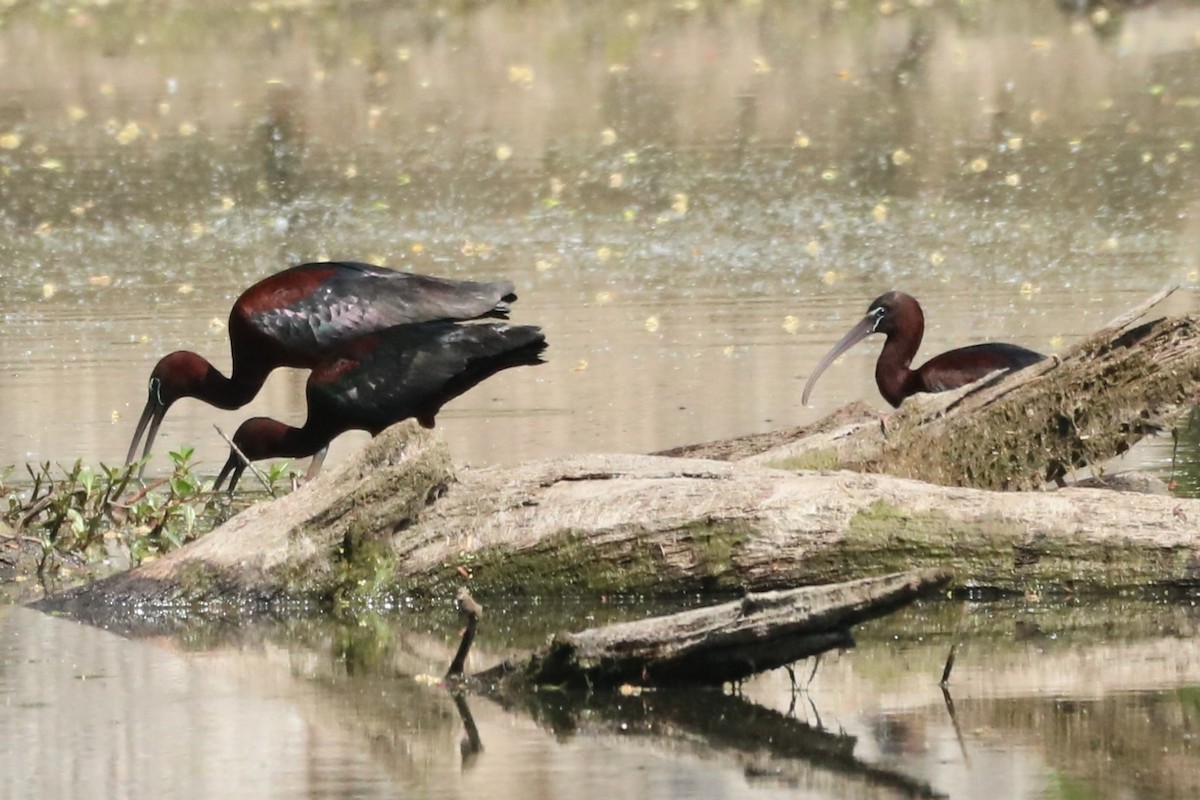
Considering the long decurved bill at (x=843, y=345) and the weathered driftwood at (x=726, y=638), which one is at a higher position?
the long decurved bill at (x=843, y=345)

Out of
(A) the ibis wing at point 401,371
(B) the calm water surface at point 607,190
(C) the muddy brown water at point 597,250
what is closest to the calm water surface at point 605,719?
(C) the muddy brown water at point 597,250

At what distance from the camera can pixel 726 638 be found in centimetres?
621

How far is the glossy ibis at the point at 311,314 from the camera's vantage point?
33.5 ft

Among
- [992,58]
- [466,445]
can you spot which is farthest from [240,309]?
[992,58]

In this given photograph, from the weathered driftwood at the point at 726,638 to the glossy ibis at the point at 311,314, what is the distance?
3864mm

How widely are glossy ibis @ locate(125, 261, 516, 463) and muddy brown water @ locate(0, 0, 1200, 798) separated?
42cm

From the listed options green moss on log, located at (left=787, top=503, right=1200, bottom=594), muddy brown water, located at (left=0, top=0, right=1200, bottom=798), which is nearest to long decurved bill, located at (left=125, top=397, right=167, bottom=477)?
muddy brown water, located at (left=0, top=0, right=1200, bottom=798)

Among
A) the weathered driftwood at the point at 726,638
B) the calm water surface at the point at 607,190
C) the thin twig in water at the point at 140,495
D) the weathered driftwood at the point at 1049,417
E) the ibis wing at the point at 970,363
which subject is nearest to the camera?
the weathered driftwood at the point at 726,638

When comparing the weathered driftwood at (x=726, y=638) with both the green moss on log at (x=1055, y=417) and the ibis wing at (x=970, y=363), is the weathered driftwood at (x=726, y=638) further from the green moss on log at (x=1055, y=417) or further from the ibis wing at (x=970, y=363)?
the ibis wing at (x=970, y=363)

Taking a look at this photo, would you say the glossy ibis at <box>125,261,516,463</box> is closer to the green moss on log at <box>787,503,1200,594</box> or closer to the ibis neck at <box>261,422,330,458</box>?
the ibis neck at <box>261,422,330,458</box>

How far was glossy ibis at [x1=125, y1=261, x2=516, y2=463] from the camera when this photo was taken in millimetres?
10203

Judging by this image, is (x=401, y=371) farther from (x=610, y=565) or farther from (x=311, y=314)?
(x=610, y=565)

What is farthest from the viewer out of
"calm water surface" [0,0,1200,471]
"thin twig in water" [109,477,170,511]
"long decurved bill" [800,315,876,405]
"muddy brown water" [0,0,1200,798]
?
"calm water surface" [0,0,1200,471]

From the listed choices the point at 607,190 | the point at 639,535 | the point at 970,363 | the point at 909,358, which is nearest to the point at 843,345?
the point at 909,358
